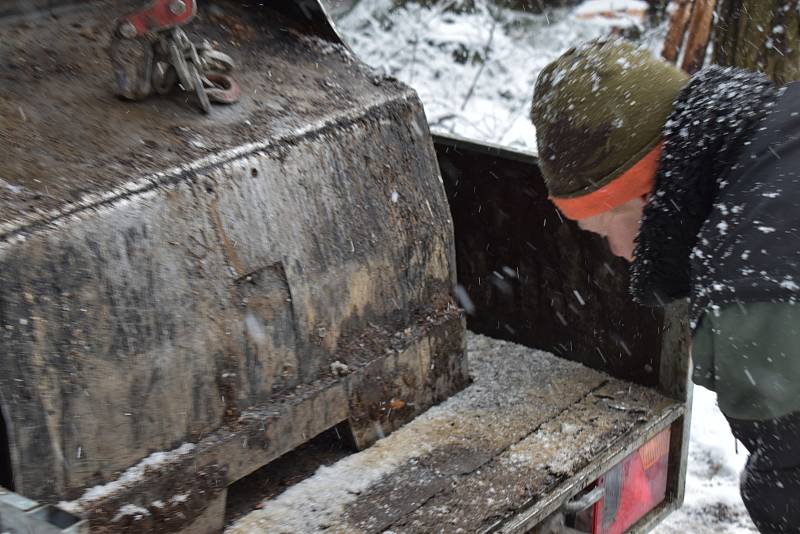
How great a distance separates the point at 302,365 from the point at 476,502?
0.47 meters

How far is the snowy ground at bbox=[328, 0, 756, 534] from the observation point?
22.6 ft

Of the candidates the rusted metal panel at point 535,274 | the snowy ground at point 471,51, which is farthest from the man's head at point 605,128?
the snowy ground at point 471,51

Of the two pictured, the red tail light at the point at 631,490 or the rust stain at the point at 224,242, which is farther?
the red tail light at the point at 631,490

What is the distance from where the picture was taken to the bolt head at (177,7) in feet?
6.84

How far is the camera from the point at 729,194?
1.64 metres

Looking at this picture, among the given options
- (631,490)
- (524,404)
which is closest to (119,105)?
(524,404)

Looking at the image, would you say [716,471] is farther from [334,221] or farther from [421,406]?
[334,221]

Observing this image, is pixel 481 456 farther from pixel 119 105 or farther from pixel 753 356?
A: pixel 119 105

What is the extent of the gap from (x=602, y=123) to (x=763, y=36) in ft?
12.3

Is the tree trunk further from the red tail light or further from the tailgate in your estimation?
the red tail light

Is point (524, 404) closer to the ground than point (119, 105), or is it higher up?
closer to the ground

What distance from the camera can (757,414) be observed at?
1.65 m

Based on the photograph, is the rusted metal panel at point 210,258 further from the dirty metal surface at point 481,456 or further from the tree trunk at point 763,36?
the tree trunk at point 763,36

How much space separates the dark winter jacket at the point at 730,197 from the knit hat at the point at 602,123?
1.7 inches
